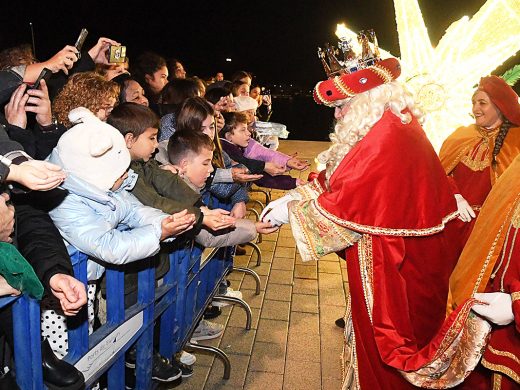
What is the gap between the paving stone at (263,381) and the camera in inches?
131

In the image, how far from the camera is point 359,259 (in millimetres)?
2549

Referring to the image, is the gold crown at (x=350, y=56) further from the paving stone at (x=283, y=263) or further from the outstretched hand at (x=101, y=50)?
the paving stone at (x=283, y=263)

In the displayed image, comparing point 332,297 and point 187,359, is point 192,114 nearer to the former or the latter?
point 187,359

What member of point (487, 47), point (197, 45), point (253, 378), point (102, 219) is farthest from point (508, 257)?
point (197, 45)

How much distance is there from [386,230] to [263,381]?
1.69 meters

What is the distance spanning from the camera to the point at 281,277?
5289mm

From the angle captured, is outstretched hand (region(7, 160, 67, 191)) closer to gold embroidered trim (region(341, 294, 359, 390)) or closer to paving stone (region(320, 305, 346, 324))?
gold embroidered trim (region(341, 294, 359, 390))

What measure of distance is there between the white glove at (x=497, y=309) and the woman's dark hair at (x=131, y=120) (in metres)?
2.25

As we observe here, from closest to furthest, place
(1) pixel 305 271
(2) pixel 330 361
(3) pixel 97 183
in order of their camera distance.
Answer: (3) pixel 97 183, (2) pixel 330 361, (1) pixel 305 271

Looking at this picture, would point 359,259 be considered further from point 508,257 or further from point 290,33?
point 290,33

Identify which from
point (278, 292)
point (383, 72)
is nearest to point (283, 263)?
point (278, 292)

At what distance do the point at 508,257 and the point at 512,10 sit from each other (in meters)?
3.08

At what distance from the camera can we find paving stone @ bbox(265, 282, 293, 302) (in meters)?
4.77

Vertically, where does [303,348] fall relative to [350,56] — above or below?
below
